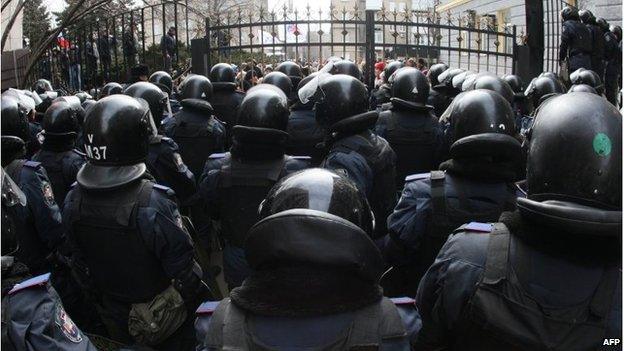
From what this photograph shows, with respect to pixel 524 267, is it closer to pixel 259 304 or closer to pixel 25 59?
pixel 259 304

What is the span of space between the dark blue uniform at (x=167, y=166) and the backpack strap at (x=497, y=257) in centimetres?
329

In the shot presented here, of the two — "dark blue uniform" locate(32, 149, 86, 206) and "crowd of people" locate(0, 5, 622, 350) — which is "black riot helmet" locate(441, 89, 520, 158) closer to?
"crowd of people" locate(0, 5, 622, 350)

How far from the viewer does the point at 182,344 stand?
350 centimetres

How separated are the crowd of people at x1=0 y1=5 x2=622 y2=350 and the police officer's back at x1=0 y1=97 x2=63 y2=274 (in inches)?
0.4

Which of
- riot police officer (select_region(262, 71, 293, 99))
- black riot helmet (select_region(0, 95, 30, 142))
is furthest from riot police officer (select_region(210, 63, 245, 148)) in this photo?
black riot helmet (select_region(0, 95, 30, 142))

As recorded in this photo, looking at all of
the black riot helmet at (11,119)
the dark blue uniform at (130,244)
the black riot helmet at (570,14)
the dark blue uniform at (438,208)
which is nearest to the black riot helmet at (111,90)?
the black riot helmet at (11,119)

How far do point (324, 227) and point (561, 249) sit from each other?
82cm

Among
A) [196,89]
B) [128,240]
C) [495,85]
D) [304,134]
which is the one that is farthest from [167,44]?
[128,240]

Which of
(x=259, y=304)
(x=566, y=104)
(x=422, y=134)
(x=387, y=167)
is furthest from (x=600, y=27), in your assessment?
(x=259, y=304)

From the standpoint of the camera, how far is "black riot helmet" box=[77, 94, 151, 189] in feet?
11.0

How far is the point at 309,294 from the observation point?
5.71 ft

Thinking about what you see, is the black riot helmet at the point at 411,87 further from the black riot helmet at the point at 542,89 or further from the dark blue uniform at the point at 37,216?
the dark blue uniform at the point at 37,216

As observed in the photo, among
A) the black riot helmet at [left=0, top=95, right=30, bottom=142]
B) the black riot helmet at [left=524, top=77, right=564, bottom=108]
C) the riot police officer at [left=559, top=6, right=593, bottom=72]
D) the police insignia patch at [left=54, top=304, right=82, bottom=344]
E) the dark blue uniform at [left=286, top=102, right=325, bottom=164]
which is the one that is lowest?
the police insignia patch at [left=54, top=304, right=82, bottom=344]

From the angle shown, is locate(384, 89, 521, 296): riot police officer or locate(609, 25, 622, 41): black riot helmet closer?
locate(384, 89, 521, 296): riot police officer
